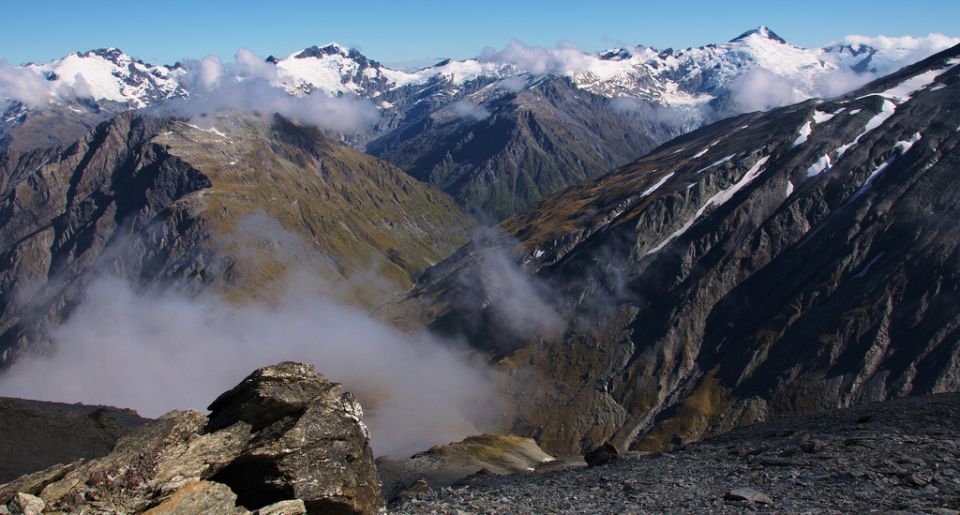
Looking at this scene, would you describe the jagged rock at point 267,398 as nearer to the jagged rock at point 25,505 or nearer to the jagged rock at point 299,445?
the jagged rock at point 299,445

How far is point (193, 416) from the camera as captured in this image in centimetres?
2856

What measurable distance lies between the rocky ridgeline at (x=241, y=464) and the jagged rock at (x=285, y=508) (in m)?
0.03

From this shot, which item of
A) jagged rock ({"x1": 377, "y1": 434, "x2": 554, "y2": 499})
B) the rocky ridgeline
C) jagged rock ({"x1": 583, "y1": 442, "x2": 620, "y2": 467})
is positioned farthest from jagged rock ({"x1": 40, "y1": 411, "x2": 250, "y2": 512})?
jagged rock ({"x1": 377, "y1": 434, "x2": 554, "y2": 499})

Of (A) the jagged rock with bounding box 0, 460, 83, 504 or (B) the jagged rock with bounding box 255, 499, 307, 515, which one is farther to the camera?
(B) the jagged rock with bounding box 255, 499, 307, 515

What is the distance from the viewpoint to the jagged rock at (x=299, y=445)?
1061 inches

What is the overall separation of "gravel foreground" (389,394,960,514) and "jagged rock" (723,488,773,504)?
0.15ft

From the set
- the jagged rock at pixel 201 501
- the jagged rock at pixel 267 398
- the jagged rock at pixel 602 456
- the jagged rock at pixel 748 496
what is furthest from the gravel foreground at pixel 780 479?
the jagged rock at pixel 201 501

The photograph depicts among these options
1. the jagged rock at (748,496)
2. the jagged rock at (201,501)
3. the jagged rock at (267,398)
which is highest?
the jagged rock at (267,398)

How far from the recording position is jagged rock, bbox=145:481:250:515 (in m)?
24.1

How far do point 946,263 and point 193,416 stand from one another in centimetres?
21847

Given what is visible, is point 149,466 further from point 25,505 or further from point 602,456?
point 602,456

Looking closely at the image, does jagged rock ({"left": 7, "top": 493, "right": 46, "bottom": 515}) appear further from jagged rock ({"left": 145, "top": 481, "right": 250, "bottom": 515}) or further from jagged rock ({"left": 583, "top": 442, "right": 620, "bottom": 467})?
jagged rock ({"left": 583, "top": 442, "right": 620, "bottom": 467})

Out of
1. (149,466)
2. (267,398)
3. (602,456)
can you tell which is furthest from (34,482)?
(602,456)

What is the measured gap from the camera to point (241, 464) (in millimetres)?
26984
